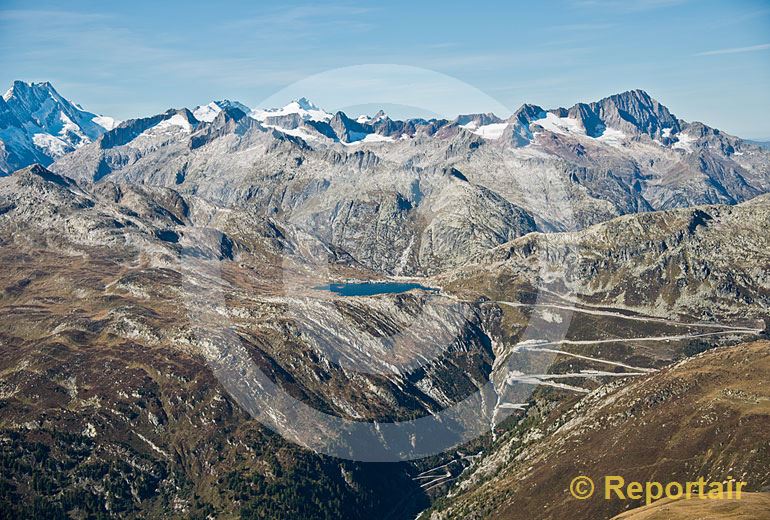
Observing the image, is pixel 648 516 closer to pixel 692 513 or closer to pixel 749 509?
pixel 692 513

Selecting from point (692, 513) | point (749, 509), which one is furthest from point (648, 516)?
point (749, 509)

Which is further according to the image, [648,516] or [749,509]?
[648,516]
